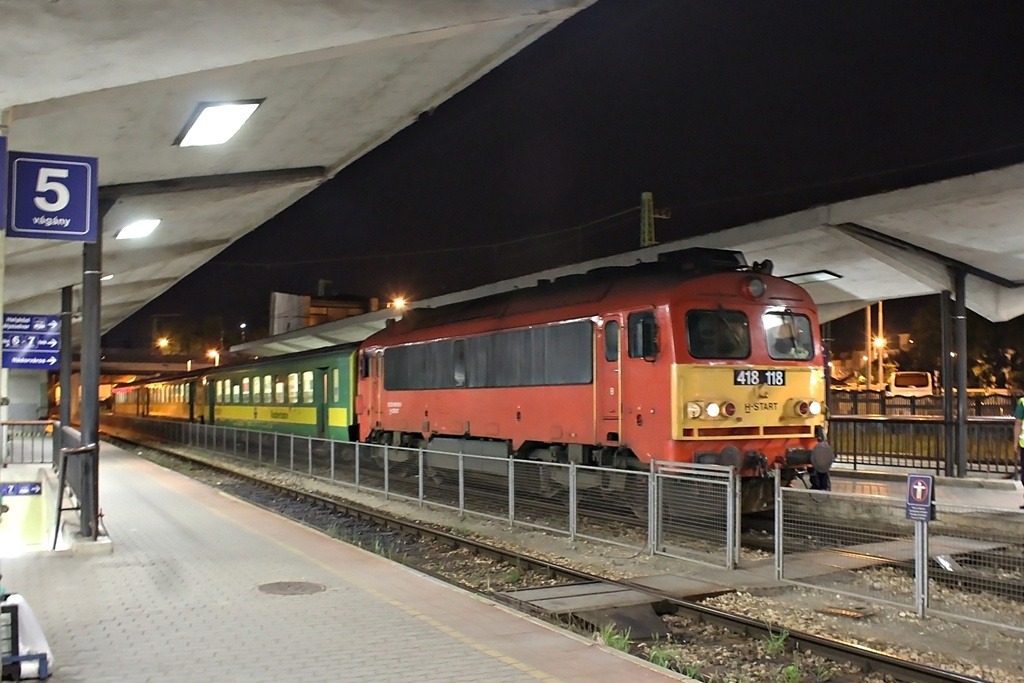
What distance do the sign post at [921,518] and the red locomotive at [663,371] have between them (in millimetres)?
3760

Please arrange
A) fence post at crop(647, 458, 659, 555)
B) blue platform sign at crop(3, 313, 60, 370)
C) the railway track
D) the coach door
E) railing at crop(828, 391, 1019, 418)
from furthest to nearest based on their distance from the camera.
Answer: railing at crop(828, 391, 1019, 418) → blue platform sign at crop(3, 313, 60, 370) → the coach door → fence post at crop(647, 458, 659, 555) → the railway track

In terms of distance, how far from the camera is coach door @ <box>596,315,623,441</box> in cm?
1290

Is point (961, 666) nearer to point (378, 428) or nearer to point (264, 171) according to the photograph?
point (264, 171)

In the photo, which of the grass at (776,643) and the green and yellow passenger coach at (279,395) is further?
the green and yellow passenger coach at (279,395)

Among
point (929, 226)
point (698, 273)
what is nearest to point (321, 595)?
point (698, 273)

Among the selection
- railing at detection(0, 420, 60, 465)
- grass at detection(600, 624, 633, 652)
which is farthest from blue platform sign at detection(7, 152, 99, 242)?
railing at detection(0, 420, 60, 465)

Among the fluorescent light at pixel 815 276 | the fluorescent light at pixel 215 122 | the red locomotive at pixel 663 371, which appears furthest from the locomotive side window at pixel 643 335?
the fluorescent light at pixel 815 276

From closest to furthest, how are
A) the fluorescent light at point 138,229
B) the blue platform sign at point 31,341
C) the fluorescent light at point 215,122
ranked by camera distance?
the fluorescent light at point 215,122, the fluorescent light at point 138,229, the blue platform sign at point 31,341

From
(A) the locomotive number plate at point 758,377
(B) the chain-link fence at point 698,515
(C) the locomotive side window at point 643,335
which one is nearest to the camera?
(B) the chain-link fence at point 698,515

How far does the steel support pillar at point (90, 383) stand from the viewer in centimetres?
1120

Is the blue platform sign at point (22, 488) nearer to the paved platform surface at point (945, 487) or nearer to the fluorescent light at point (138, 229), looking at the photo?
the fluorescent light at point (138, 229)

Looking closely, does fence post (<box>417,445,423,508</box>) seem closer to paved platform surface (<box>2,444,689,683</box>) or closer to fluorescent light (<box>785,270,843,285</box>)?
paved platform surface (<box>2,444,689,683</box>)

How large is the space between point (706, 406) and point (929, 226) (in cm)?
573

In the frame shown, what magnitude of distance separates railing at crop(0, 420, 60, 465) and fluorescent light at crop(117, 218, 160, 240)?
3690mm
